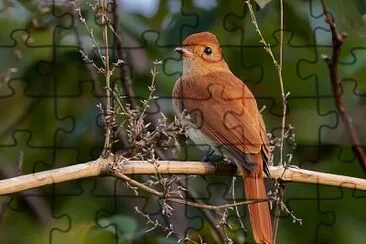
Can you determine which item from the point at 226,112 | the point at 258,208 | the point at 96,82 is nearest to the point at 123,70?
the point at 96,82

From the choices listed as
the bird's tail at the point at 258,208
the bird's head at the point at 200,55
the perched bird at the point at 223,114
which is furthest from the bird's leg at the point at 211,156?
the bird's head at the point at 200,55

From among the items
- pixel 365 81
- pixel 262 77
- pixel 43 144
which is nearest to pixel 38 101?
pixel 43 144

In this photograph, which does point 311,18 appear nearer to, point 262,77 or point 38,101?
point 262,77

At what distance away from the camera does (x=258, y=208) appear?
394 cm

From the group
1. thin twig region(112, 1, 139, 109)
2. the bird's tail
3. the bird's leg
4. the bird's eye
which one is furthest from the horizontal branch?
the bird's eye

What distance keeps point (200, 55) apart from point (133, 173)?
1.08m

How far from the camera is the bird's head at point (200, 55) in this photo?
4.48 metres

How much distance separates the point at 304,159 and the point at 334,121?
21cm

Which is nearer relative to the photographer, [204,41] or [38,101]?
[204,41]

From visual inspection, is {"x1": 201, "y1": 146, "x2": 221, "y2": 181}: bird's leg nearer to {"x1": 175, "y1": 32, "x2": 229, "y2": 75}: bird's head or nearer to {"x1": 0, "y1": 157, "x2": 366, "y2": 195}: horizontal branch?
{"x1": 0, "y1": 157, "x2": 366, "y2": 195}: horizontal branch

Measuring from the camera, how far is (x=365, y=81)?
4.54 m

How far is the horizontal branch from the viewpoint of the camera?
3465 mm
